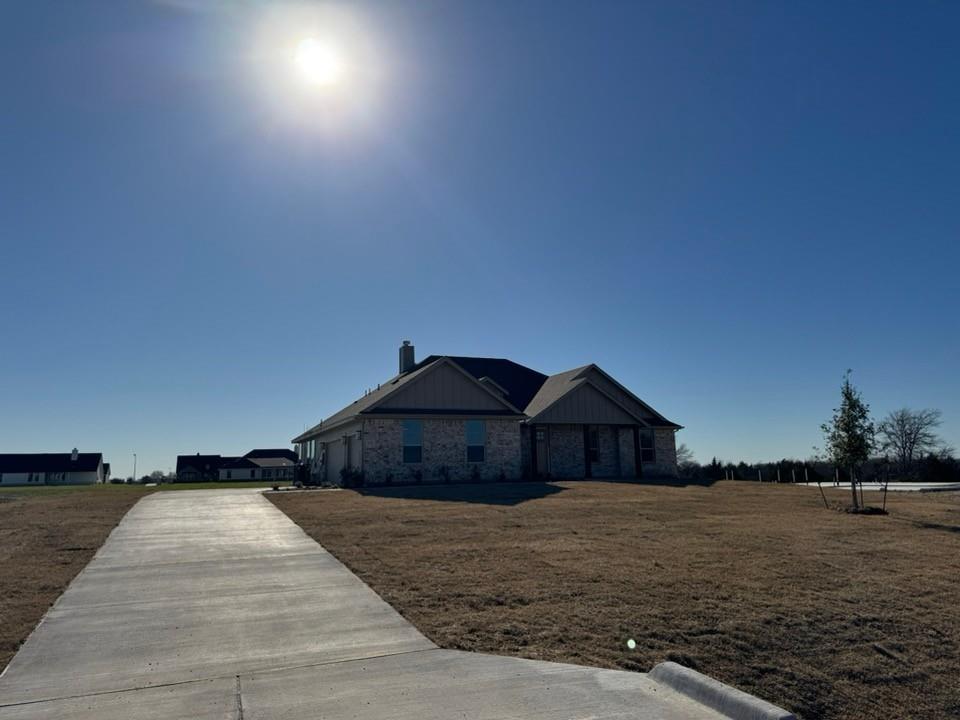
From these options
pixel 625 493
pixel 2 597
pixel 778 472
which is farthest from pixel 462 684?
pixel 778 472

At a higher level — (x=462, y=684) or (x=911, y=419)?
(x=911, y=419)

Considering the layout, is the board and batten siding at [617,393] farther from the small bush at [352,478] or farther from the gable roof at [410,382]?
the small bush at [352,478]

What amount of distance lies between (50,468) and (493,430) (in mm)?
73745

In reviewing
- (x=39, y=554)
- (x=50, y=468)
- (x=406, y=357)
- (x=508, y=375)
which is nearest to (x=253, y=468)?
(x=50, y=468)

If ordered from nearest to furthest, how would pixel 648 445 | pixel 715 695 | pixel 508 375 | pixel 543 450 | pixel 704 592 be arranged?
pixel 715 695
pixel 704 592
pixel 543 450
pixel 648 445
pixel 508 375

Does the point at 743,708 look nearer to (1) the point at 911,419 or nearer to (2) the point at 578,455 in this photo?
(2) the point at 578,455

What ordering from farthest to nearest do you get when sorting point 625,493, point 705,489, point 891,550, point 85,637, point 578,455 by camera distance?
1. point 578,455
2. point 705,489
3. point 625,493
4. point 891,550
5. point 85,637

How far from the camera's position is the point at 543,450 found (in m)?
30.4

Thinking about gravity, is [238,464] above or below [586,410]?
below

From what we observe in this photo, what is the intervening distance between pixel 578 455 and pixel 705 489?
763 cm

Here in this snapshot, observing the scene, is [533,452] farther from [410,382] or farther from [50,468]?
[50,468]

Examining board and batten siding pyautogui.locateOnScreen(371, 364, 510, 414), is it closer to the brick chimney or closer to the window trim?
the window trim

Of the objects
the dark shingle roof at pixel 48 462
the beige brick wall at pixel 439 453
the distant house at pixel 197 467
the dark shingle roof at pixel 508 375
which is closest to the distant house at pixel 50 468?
the dark shingle roof at pixel 48 462

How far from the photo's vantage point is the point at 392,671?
16.7ft
